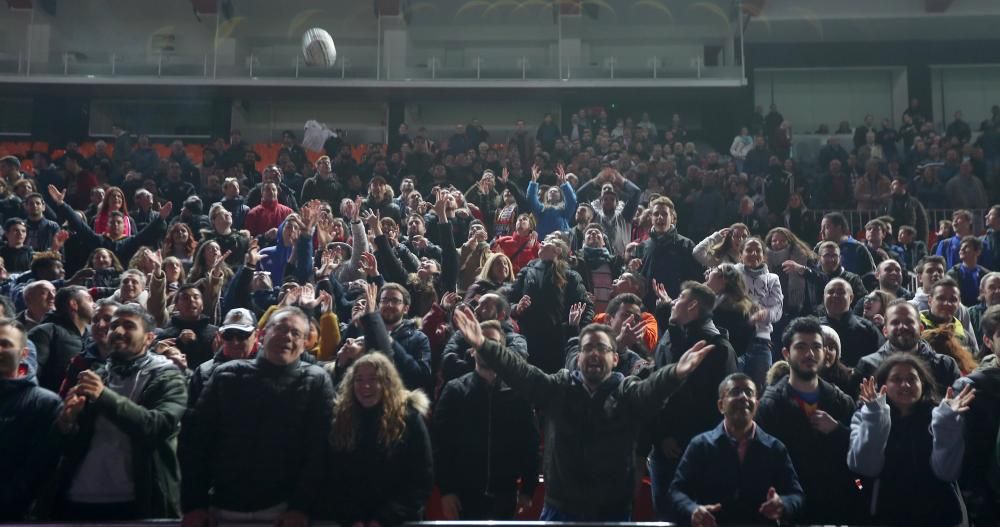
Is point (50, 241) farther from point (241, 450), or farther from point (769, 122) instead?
point (769, 122)

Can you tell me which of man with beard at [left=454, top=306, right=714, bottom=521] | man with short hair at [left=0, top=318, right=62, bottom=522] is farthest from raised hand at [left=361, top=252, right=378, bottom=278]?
man with short hair at [left=0, top=318, right=62, bottom=522]

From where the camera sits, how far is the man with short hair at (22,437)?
15.8 feet

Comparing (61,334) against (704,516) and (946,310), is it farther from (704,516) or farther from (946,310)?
(946,310)

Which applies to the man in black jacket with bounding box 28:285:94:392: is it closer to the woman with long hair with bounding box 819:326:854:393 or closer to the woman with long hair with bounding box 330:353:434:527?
the woman with long hair with bounding box 330:353:434:527

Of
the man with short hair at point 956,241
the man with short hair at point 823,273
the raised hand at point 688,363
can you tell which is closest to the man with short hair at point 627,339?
the raised hand at point 688,363

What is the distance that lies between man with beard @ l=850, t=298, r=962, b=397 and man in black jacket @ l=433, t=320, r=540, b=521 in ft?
6.97

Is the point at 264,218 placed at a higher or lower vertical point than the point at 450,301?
higher

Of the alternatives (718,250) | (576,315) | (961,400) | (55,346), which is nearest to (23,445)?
(55,346)

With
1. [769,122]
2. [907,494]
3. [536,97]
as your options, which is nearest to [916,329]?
[907,494]

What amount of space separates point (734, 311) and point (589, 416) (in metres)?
2.11

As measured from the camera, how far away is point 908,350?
5.88 m

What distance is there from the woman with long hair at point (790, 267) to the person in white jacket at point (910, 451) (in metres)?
3.20

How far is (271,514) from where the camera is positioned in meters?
4.72

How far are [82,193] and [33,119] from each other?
1295 cm
